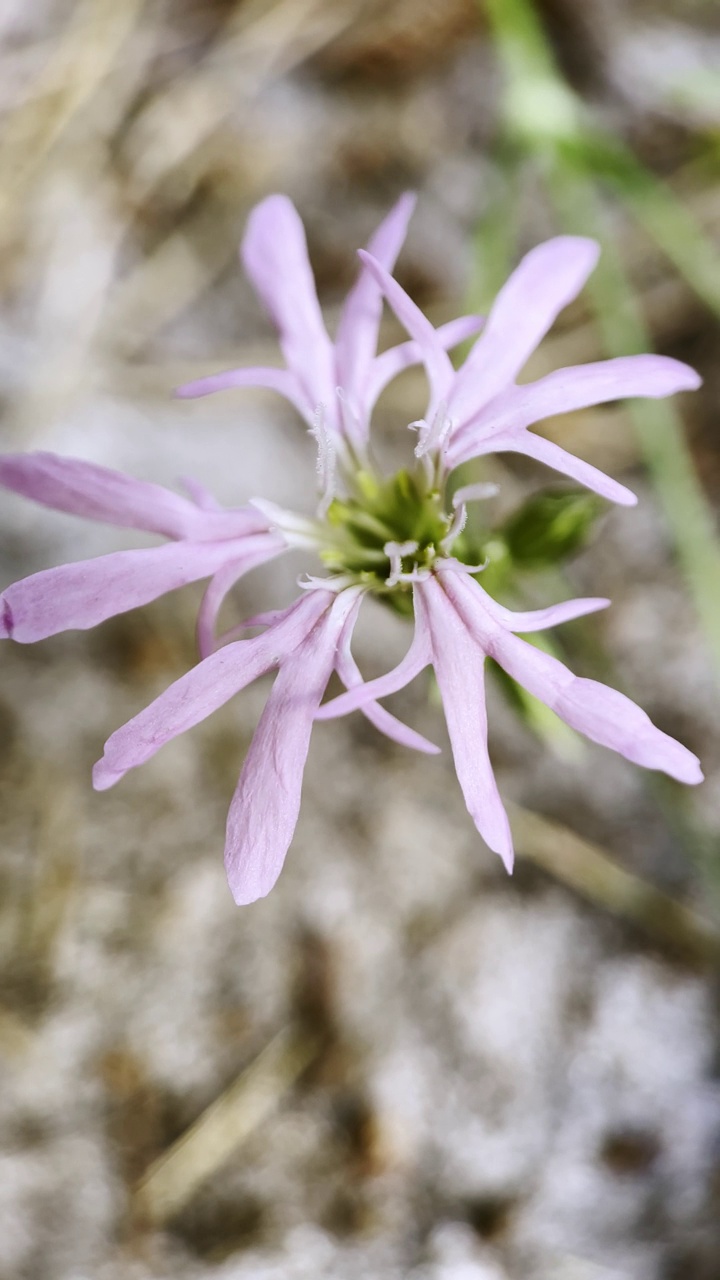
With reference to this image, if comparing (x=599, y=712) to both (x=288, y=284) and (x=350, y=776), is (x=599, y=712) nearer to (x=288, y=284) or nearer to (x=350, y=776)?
(x=288, y=284)

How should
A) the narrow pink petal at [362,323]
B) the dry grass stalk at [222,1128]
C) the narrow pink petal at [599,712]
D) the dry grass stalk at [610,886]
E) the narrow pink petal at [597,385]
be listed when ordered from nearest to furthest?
1. the narrow pink petal at [599,712]
2. the narrow pink petal at [597,385]
3. the narrow pink petal at [362,323]
4. the dry grass stalk at [222,1128]
5. the dry grass stalk at [610,886]

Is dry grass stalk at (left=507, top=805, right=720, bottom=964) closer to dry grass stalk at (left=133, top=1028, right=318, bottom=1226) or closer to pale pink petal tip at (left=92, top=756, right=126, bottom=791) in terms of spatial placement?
dry grass stalk at (left=133, top=1028, right=318, bottom=1226)

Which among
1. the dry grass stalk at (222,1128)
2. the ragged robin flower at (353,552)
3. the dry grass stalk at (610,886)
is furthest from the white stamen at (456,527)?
the dry grass stalk at (222,1128)

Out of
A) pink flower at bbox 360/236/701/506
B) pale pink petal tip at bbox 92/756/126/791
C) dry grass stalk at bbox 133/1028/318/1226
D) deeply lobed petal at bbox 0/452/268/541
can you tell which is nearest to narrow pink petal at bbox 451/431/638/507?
pink flower at bbox 360/236/701/506

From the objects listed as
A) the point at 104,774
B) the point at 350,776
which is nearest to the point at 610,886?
the point at 350,776

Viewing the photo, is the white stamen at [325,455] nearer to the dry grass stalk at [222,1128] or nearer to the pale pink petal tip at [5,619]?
the pale pink petal tip at [5,619]

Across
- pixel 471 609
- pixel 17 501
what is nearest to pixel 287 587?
pixel 17 501
